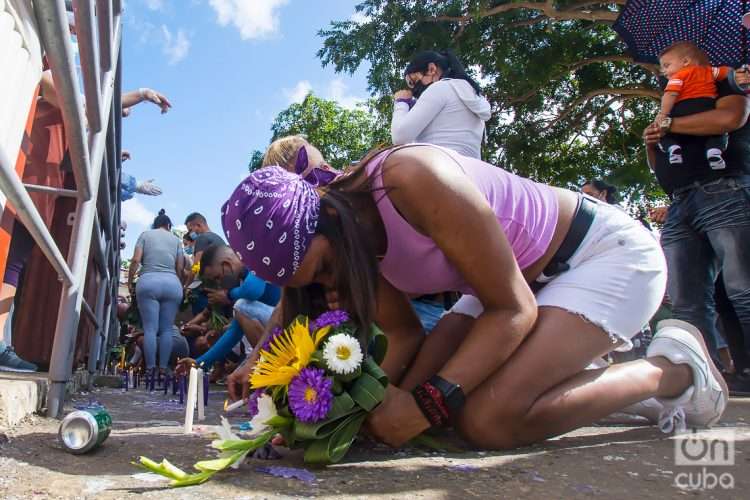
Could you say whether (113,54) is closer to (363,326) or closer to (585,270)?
(363,326)

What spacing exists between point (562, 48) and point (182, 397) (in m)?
6.93

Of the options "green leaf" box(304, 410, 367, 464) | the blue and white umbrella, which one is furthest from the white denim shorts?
the blue and white umbrella

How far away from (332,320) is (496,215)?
1.82 ft

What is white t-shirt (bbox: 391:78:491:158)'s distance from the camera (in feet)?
9.08

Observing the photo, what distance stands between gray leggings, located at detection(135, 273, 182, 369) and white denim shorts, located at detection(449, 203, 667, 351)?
3.61 metres

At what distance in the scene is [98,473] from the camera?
49.0 inches

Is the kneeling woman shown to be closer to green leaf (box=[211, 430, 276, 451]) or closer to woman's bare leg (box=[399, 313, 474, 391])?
woman's bare leg (box=[399, 313, 474, 391])

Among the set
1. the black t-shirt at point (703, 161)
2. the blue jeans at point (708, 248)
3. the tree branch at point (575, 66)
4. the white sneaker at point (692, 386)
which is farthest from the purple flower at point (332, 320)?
the tree branch at point (575, 66)

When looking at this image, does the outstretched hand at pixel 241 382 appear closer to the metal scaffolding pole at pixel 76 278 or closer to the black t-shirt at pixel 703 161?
the metal scaffolding pole at pixel 76 278

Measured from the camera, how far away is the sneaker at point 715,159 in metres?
2.85

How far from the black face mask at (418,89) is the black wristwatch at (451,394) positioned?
1846 millimetres

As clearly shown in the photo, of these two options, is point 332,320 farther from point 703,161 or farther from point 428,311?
point 703,161

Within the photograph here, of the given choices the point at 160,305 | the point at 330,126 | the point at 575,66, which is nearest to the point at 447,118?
the point at 160,305

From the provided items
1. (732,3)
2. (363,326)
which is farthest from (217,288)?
(732,3)
